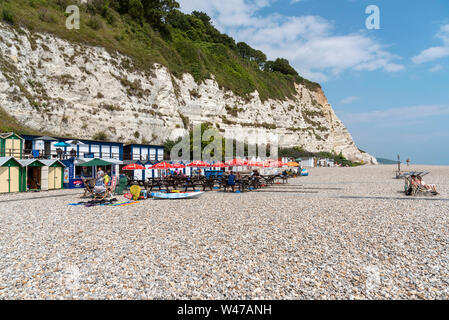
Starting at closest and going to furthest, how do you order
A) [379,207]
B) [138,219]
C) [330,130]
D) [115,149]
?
A: [138,219], [379,207], [115,149], [330,130]

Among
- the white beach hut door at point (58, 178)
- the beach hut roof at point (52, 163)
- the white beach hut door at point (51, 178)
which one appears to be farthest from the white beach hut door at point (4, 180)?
the white beach hut door at point (58, 178)

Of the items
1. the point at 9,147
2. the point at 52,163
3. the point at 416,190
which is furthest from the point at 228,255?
the point at 9,147

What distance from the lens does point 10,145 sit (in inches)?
857

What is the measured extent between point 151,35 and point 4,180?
43.6 meters

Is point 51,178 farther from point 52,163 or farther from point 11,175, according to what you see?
point 11,175

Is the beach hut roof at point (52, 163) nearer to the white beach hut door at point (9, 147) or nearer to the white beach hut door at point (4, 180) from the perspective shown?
the white beach hut door at point (4, 180)

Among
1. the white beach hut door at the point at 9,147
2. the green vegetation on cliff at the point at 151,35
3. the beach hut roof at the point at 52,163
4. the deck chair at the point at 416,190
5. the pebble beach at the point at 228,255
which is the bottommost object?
the pebble beach at the point at 228,255

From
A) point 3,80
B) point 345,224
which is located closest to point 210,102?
point 3,80

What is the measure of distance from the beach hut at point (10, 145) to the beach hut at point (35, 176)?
230cm

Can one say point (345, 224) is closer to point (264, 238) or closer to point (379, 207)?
point (264, 238)

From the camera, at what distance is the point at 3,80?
2870 centimetres

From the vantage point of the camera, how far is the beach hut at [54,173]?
19.7m

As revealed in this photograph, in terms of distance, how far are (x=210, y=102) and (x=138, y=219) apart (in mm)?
45549
